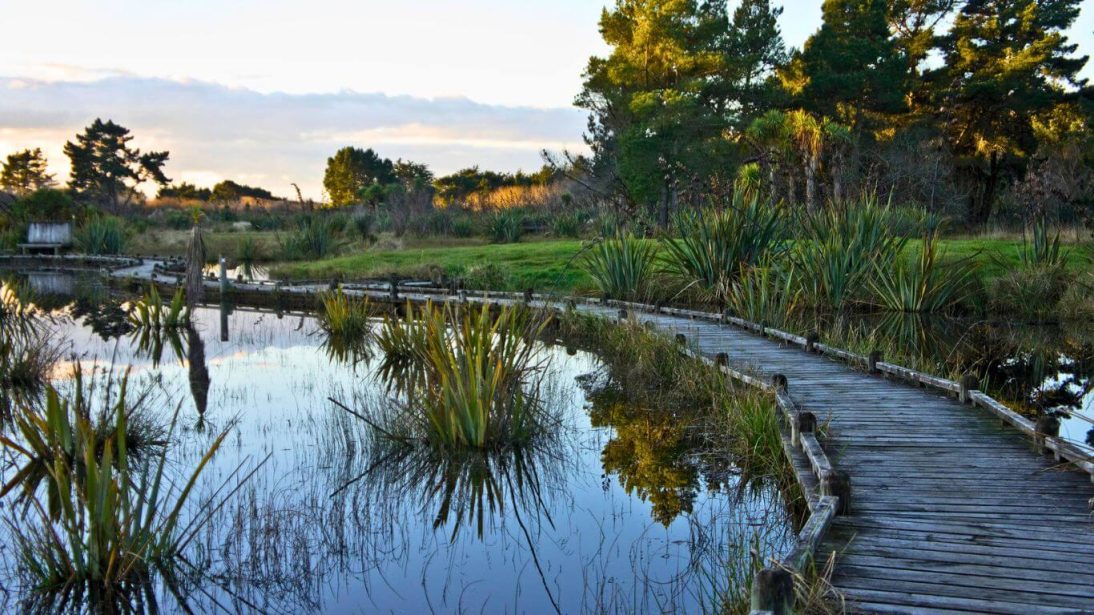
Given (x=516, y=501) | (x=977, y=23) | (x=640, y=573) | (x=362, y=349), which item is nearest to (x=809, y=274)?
(x=362, y=349)

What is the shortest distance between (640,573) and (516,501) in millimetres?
1440

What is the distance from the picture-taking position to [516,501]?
6.07 meters

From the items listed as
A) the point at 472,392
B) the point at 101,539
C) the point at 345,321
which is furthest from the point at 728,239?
the point at 101,539

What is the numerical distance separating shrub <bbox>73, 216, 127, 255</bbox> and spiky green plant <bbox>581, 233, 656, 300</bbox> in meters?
20.4

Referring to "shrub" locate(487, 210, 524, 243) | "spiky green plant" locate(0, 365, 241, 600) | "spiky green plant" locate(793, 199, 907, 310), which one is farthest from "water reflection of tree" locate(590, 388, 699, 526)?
"shrub" locate(487, 210, 524, 243)

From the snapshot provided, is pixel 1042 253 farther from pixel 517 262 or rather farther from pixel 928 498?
pixel 928 498

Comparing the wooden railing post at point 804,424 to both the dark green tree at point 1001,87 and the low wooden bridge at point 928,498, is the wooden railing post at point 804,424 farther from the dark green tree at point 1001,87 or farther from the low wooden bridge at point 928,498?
the dark green tree at point 1001,87

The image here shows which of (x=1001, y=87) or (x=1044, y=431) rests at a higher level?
(x=1001, y=87)

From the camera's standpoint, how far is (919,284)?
12586 millimetres

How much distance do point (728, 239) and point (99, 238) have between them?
23.5 m

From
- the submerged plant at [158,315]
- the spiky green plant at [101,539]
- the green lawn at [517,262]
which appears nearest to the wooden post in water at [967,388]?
the spiky green plant at [101,539]

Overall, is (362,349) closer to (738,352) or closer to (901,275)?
(738,352)

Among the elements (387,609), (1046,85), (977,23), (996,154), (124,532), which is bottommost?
(387,609)

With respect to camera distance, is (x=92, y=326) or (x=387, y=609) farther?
(x=92, y=326)
